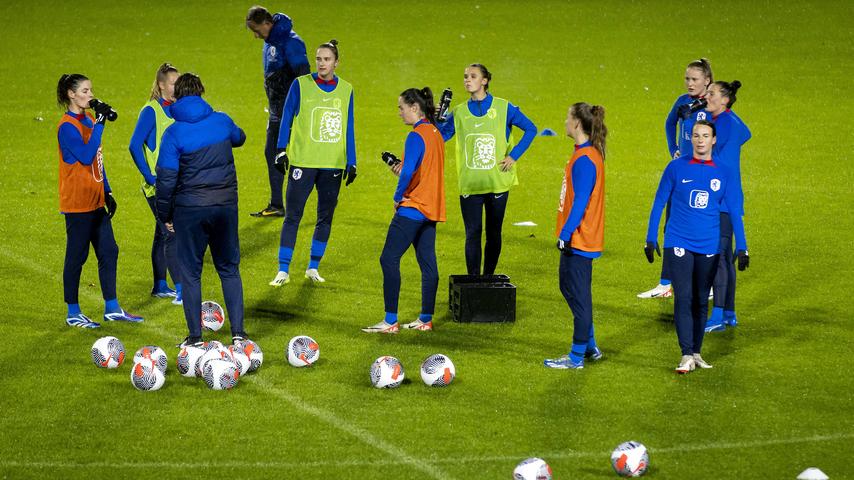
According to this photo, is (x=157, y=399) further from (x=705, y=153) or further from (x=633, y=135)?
(x=633, y=135)

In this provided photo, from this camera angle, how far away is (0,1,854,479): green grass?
8.37m

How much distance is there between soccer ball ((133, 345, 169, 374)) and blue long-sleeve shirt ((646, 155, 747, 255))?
154 inches

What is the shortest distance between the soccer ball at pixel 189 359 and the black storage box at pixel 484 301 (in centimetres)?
267

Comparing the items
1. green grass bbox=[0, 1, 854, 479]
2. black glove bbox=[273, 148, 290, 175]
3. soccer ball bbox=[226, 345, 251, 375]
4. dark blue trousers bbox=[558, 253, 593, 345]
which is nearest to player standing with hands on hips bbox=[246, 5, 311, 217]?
green grass bbox=[0, 1, 854, 479]

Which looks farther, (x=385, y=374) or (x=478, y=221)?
(x=478, y=221)

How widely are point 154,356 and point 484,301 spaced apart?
3.23m

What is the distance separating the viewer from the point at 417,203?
35.5 ft

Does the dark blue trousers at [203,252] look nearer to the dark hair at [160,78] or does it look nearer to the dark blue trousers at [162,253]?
the dark blue trousers at [162,253]

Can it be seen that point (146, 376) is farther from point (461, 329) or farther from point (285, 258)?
point (285, 258)

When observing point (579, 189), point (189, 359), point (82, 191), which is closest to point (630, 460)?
point (579, 189)

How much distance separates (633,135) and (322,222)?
9.26 metres

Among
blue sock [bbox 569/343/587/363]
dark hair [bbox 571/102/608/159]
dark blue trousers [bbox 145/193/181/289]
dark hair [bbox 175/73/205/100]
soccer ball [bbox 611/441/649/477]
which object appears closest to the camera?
soccer ball [bbox 611/441/649/477]

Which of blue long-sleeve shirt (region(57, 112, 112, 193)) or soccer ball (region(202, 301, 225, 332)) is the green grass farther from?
blue long-sleeve shirt (region(57, 112, 112, 193))

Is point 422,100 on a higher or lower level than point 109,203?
higher
